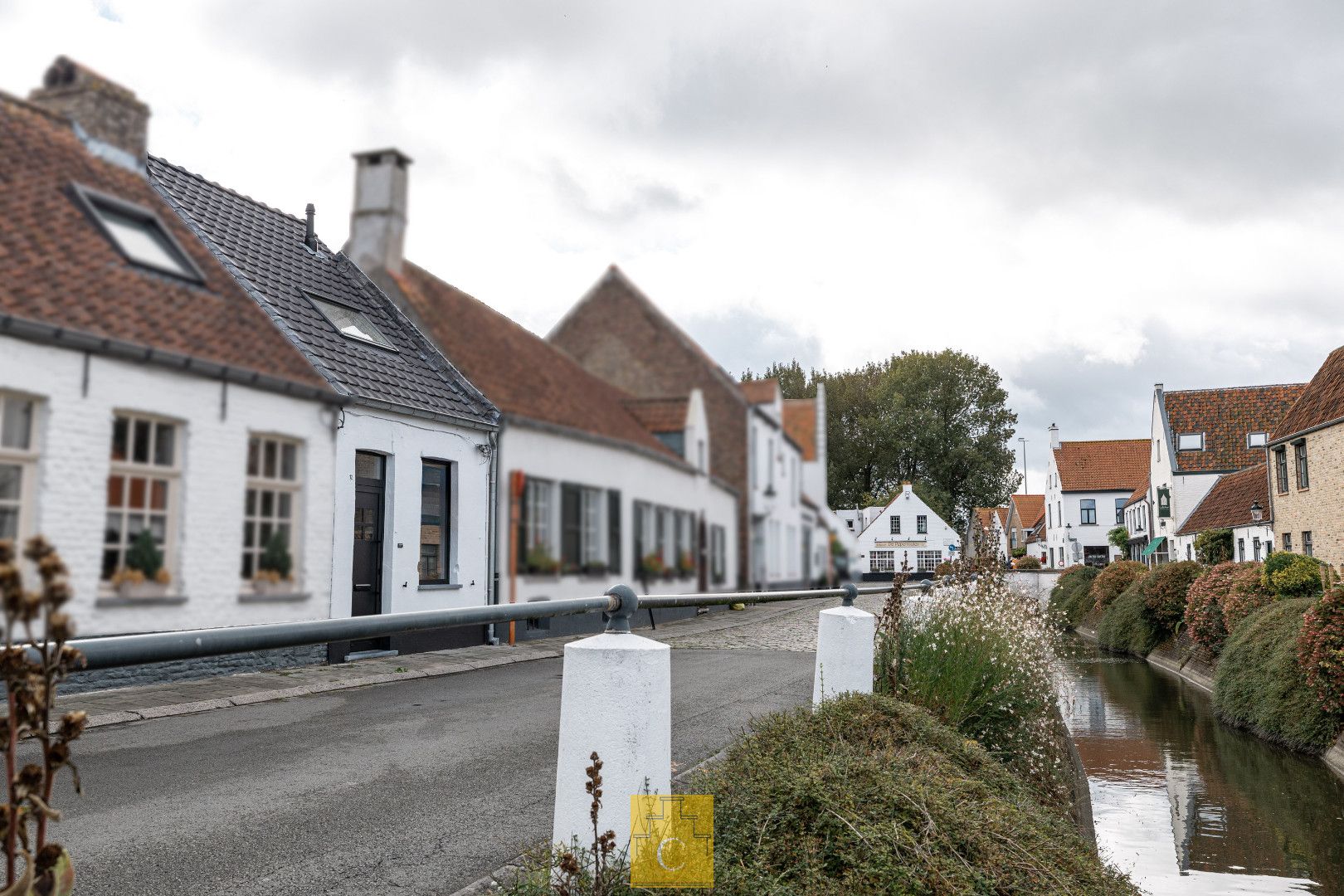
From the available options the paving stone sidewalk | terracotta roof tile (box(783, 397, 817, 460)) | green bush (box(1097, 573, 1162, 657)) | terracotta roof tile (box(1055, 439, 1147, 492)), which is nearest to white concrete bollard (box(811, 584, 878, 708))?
the paving stone sidewalk

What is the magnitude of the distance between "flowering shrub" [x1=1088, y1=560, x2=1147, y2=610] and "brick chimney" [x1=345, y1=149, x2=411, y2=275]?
1125 inches

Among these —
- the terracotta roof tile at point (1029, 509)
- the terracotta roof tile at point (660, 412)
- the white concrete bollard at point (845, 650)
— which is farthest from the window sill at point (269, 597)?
the terracotta roof tile at point (1029, 509)

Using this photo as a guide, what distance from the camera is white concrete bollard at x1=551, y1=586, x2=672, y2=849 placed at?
2.42m

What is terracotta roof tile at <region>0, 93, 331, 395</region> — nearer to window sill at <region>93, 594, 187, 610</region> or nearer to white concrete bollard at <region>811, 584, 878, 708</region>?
window sill at <region>93, 594, 187, 610</region>

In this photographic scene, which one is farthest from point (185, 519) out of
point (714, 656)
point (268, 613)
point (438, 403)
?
point (714, 656)

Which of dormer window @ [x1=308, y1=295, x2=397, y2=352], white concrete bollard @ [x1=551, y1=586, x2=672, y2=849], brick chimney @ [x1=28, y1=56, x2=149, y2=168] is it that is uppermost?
brick chimney @ [x1=28, y1=56, x2=149, y2=168]

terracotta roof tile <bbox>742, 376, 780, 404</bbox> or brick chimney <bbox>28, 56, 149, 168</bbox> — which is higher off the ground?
brick chimney <bbox>28, 56, 149, 168</bbox>

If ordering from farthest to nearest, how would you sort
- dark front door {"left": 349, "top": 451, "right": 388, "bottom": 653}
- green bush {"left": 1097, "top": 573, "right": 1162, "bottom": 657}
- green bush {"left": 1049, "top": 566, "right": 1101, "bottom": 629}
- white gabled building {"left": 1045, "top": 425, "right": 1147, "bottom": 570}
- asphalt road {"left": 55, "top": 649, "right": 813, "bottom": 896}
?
white gabled building {"left": 1045, "top": 425, "right": 1147, "bottom": 570} → green bush {"left": 1049, "top": 566, "right": 1101, "bottom": 629} → green bush {"left": 1097, "top": 573, "right": 1162, "bottom": 657} → asphalt road {"left": 55, "top": 649, "right": 813, "bottom": 896} → dark front door {"left": 349, "top": 451, "right": 388, "bottom": 653}

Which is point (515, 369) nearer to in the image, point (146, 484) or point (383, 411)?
point (383, 411)

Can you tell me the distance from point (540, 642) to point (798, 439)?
938mm

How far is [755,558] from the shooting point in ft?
8.94

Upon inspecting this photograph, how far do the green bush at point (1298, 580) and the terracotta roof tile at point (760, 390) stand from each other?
16.3 m

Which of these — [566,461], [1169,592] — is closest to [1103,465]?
[1169,592]

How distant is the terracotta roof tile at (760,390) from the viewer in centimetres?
280
